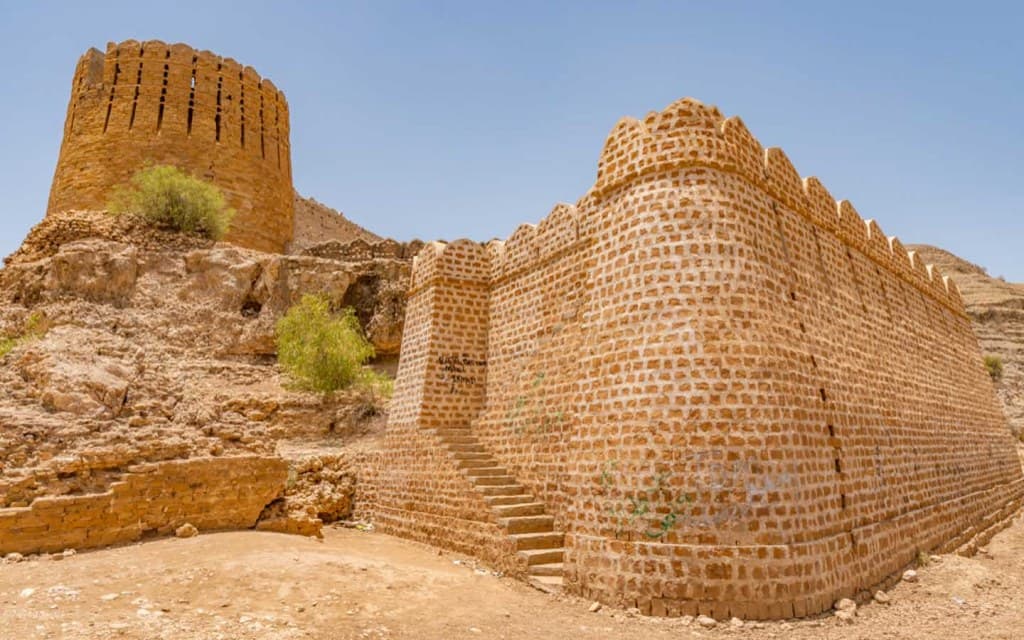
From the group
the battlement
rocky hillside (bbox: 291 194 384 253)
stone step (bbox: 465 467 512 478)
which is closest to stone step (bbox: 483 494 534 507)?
stone step (bbox: 465 467 512 478)

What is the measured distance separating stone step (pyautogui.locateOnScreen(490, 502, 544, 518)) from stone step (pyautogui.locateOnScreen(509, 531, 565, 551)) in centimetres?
47

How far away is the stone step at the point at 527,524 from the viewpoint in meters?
8.38

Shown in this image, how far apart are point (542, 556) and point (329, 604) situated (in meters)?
2.96

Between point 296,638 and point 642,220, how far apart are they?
591 cm

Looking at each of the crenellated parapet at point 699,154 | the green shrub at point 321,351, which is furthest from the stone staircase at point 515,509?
the green shrub at point 321,351

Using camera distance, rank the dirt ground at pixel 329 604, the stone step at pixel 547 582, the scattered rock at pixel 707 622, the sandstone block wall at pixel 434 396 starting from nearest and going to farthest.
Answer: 1. the dirt ground at pixel 329 604
2. the scattered rock at pixel 707 622
3. the stone step at pixel 547 582
4. the sandstone block wall at pixel 434 396

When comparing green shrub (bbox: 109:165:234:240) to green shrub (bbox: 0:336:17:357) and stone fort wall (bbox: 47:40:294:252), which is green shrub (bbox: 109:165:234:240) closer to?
stone fort wall (bbox: 47:40:294:252)

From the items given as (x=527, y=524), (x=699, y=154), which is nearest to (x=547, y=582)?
(x=527, y=524)

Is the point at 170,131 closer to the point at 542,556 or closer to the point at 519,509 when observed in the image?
the point at 519,509

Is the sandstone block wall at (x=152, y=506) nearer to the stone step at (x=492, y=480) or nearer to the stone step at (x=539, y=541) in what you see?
the stone step at (x=492, y=480)

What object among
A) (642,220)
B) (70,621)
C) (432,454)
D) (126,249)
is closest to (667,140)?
(642,220)

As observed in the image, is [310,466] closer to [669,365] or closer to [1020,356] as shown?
[669,365]

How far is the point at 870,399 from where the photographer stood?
901cm

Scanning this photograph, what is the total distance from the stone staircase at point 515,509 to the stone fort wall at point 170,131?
49.0 feet
